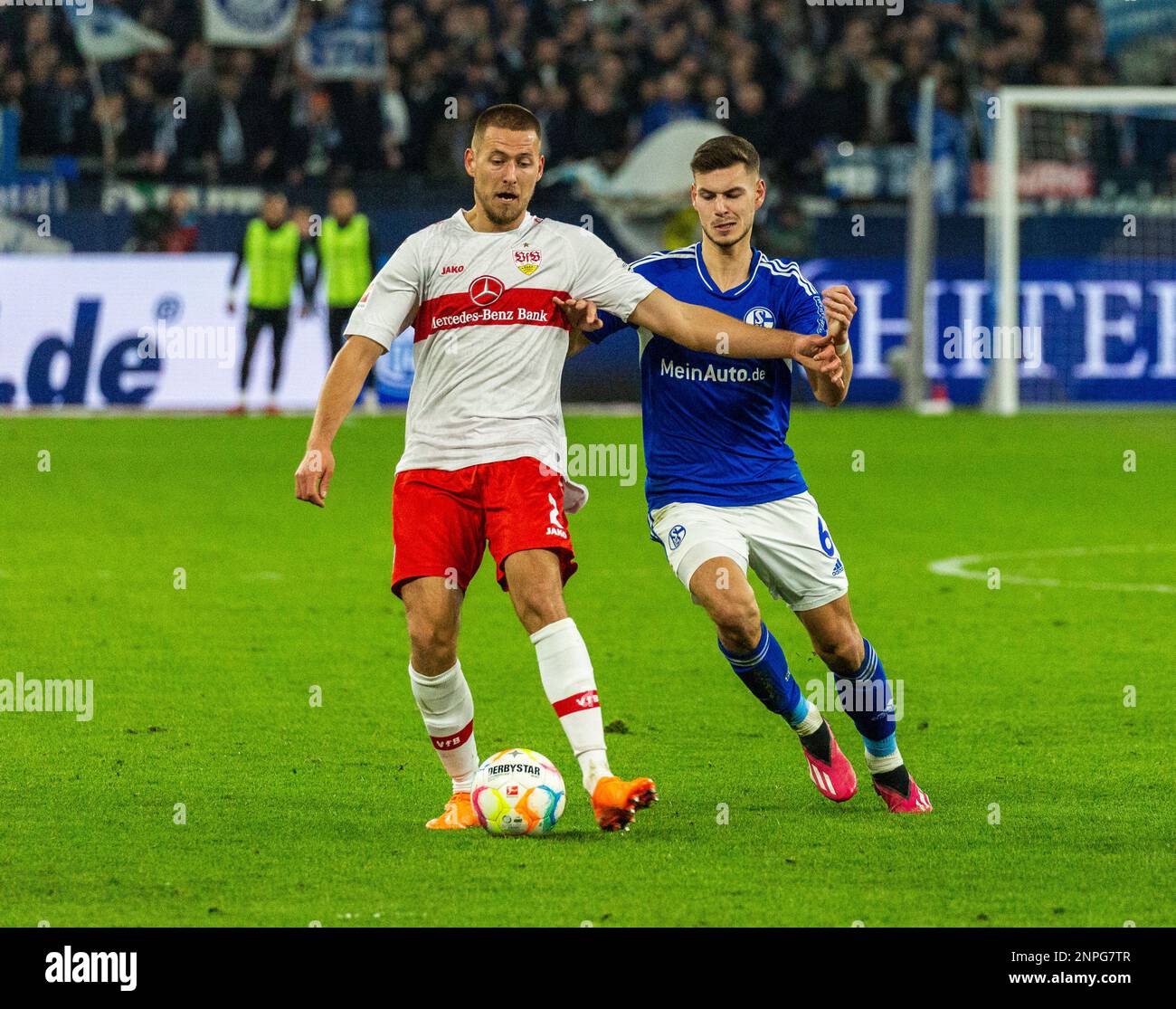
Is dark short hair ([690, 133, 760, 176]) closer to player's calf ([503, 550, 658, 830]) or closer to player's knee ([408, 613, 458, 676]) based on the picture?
player's calf ([503, 550, 658, 830])

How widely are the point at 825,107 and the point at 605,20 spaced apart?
9.79ft

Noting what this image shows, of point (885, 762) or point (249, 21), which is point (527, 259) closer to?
point (885, 762)

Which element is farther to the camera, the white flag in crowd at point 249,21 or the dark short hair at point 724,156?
the white flag in crowd at point 249,21

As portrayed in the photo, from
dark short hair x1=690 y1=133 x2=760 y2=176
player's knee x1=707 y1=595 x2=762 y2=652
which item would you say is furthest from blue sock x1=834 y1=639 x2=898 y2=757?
dark short hair x1=690 y1=133 x2=760 y2=176

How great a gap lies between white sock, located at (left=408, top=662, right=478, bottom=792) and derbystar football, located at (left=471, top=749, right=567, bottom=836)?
262mm

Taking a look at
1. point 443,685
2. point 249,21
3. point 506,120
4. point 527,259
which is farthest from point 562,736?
point 249,21

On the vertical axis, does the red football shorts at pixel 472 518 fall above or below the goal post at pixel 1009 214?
below

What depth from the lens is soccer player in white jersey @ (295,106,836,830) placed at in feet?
19.0

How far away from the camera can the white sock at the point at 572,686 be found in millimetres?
5715

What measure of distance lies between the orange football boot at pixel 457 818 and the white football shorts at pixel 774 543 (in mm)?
890

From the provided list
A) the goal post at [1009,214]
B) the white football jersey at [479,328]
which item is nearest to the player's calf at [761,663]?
the white football jersey at [479,328]

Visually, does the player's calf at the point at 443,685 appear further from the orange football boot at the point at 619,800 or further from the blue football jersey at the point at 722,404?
the blue football jersey at the point at 722,404

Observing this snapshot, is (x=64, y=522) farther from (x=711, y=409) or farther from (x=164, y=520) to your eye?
(x=711, y=409)
